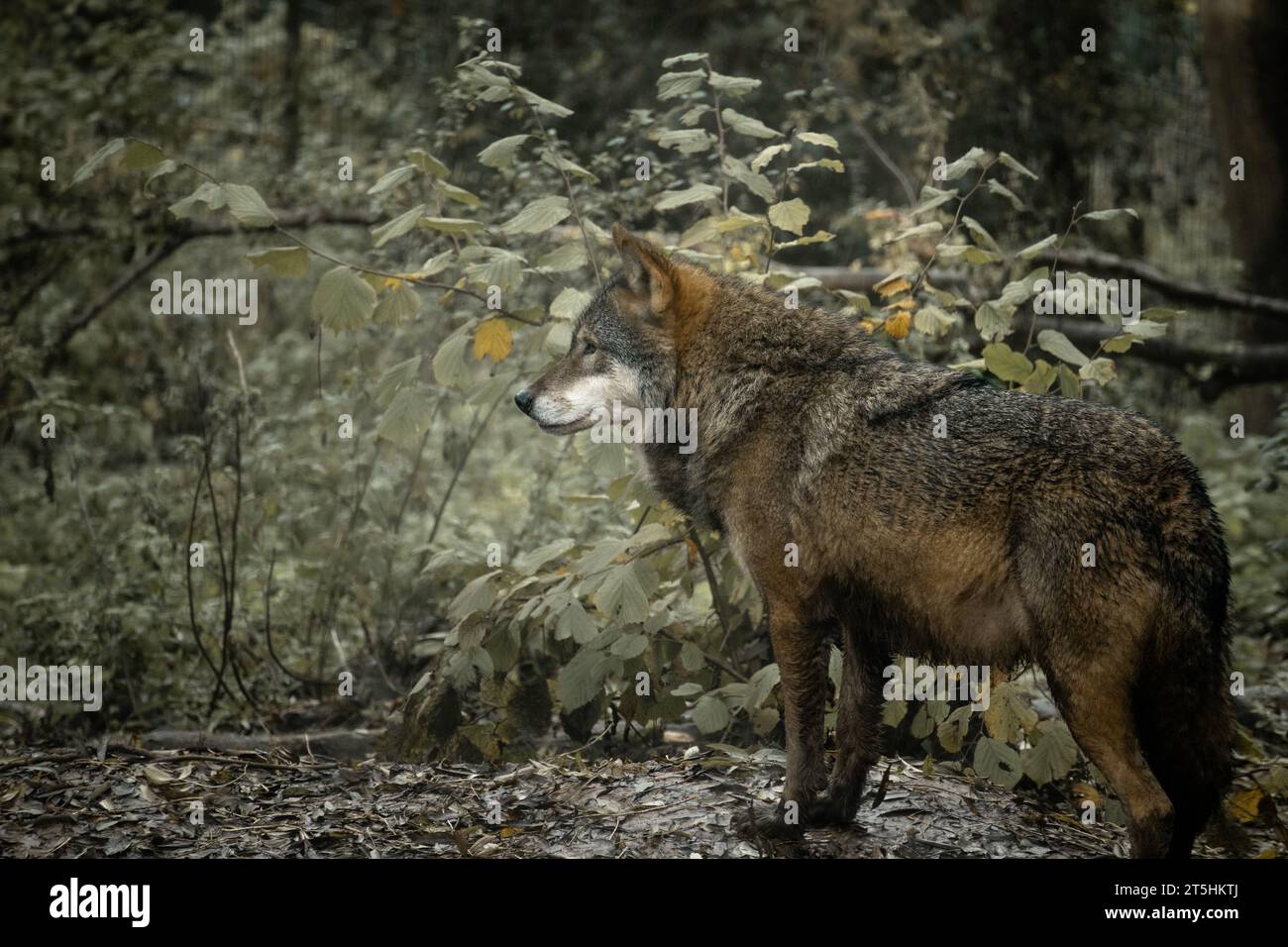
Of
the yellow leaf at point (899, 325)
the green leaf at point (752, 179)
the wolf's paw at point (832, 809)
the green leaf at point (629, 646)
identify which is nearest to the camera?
the wolf's paw at point (832, 809)

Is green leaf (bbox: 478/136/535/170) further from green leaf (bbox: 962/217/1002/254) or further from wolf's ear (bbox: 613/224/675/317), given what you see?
green leaf (bbox: 962/217/1002/254)

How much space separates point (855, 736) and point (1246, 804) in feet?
7.05

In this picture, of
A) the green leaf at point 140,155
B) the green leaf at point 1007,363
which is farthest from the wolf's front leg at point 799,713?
the green leaf at point 140,155

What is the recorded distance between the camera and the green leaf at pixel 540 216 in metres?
5.79

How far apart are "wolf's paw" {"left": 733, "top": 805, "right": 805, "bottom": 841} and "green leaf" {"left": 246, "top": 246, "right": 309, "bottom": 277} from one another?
313 cm

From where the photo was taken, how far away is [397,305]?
608 cm

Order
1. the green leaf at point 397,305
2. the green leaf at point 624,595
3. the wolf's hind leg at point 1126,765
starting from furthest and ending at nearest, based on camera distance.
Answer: the green leaf at point 397,305 < the green leaf at point 624,595 < the wolf's hind leg at point 1126,765

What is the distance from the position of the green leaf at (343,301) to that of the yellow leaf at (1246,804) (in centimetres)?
480

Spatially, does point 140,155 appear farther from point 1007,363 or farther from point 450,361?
point 1007,363

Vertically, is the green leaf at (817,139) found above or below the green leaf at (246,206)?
above

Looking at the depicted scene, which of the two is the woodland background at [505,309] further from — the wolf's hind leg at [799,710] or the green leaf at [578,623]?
the wolf's hind leg at [799,710]

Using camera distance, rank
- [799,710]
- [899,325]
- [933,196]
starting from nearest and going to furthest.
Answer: [799,710] → [899,325] → [933,196]

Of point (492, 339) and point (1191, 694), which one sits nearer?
point (1191, 694)

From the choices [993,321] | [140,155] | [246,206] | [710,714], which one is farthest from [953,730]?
[140,155]
